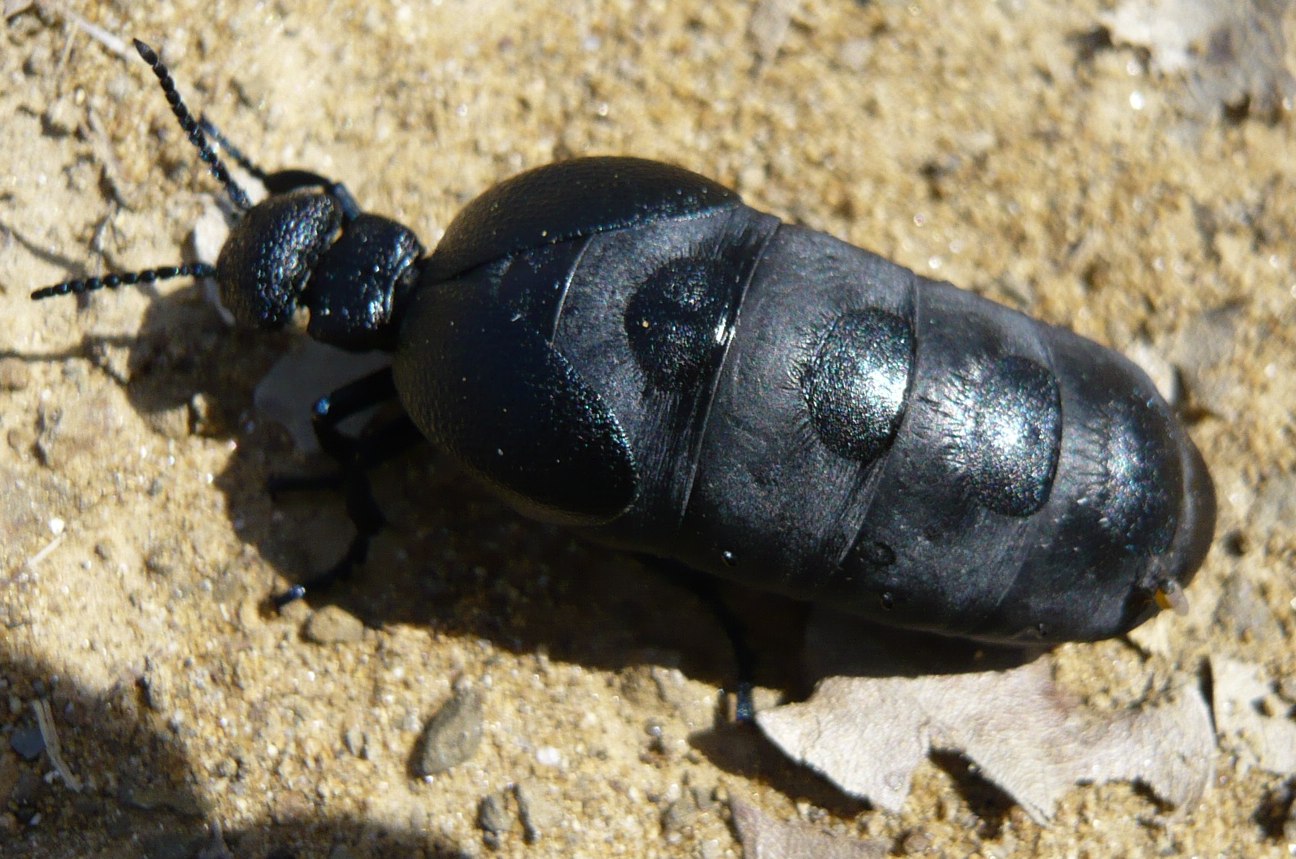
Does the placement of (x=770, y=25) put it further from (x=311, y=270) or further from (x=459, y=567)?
(x=459, y=567)

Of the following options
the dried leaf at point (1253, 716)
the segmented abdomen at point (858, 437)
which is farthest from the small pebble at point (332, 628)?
the dried leaf at point (1253, 716)

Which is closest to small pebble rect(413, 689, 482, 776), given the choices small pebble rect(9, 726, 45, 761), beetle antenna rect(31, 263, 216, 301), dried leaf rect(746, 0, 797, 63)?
small pebble rect(9, 726, 45, 761)

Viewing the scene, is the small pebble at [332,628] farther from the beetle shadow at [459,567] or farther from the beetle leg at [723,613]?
the beetle leg at [723,613]

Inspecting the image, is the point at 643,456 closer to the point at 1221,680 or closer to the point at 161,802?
the point at 161,802

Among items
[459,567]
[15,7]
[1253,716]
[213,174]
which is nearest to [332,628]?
[459,567]

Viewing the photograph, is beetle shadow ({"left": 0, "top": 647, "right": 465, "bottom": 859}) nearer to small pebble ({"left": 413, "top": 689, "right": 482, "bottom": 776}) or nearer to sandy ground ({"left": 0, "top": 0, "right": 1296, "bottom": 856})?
sandy ground ({"left": 0, "top": 0, "right": 1296, "bottom": 856})

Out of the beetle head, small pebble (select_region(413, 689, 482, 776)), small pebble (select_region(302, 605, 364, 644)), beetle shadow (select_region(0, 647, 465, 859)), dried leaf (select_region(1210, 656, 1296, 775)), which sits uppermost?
the beetle head
